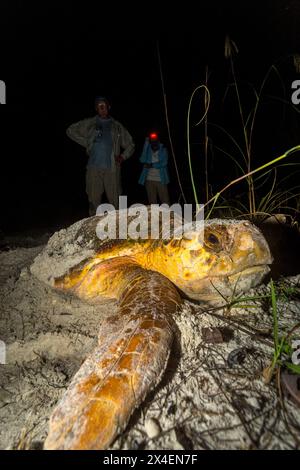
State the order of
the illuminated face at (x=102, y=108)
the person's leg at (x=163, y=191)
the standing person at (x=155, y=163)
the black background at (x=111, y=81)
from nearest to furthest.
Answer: the illuminated face at (x=102, y=108) → the standing person at (x=155, y=163) → the person's leg at (x=163, y=191) → the black background at (x=111, y=81)

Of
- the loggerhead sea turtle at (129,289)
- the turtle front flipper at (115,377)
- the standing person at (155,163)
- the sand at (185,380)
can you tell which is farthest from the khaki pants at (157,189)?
the turtle front flipper at (115,377)

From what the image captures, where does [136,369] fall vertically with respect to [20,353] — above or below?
above

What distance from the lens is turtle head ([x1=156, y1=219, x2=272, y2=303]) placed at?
1573mm

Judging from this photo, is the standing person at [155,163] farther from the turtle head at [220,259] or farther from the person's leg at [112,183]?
the turtle head at [220,259]

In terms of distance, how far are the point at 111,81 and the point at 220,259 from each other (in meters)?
43.8

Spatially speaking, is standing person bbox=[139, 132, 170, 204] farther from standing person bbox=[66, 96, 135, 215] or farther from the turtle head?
the turtle head

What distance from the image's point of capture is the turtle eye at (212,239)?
5.42 ft

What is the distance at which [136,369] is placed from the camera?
99 cm

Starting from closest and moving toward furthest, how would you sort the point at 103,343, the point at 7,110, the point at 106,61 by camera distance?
the point at 103,343 → the point at 7,110 → the point at 106,61

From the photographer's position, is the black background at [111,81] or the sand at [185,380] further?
the black background at [111,81]

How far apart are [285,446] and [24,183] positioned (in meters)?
15.1

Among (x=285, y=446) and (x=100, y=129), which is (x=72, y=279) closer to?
(x=285, y=446)

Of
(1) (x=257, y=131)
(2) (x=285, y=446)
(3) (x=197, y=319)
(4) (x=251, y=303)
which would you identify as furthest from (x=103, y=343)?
(1) (x=257, y=131)

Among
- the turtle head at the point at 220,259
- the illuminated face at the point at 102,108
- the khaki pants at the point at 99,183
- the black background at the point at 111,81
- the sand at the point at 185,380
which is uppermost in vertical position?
the black background at the point at 111,81
